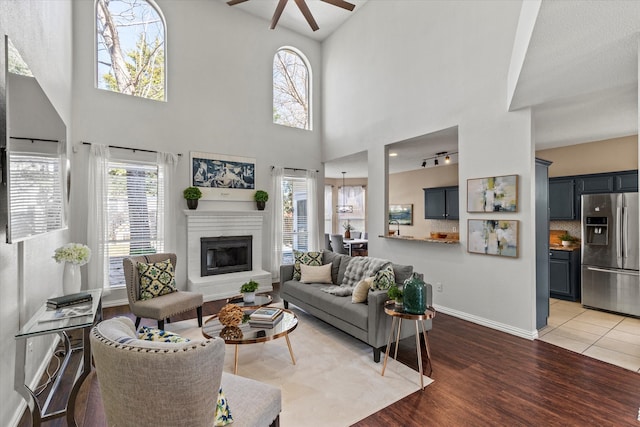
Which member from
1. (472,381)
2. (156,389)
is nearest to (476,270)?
(472,381)

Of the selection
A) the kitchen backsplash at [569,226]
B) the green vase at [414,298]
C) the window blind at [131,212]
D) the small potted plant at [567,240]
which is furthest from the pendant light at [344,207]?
the green vase at [414,298]

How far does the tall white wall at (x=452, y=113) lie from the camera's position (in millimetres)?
3598

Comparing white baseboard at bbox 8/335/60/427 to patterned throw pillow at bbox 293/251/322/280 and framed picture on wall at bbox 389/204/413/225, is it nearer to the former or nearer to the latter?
patterned throw pillow at bbox 293/251/322/280

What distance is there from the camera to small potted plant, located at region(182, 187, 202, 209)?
5250 mm

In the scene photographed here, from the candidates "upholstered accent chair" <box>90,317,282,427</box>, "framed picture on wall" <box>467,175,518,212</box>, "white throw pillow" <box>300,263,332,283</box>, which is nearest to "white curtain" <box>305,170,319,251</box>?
"white throw pillow" <box>300,263,332,283</box>

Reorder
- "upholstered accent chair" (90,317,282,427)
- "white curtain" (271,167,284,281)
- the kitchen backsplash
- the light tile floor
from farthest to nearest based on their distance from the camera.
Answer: "white curtain" (271,167,284,281), the kitchen backsplash, the light tile floor, "upholstered accent chair" (90,317,282,427)

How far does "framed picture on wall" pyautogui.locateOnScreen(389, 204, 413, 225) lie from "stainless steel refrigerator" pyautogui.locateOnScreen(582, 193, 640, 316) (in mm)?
4607

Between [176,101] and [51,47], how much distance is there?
7.76 ft

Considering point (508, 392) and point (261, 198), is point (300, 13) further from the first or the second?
point (508, 392)

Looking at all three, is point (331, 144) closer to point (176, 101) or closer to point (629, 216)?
point (176, 101)

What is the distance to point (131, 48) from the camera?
16.8 ft

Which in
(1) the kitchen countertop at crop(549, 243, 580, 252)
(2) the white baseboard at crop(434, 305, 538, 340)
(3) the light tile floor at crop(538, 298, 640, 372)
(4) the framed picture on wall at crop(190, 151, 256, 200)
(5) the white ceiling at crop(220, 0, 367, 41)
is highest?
(5) the white ceiling at crop(220, 0, 367, 41)

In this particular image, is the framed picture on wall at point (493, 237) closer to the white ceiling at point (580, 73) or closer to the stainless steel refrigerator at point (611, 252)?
the white ceiling at point (580, 73)

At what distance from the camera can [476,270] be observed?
159 inches
